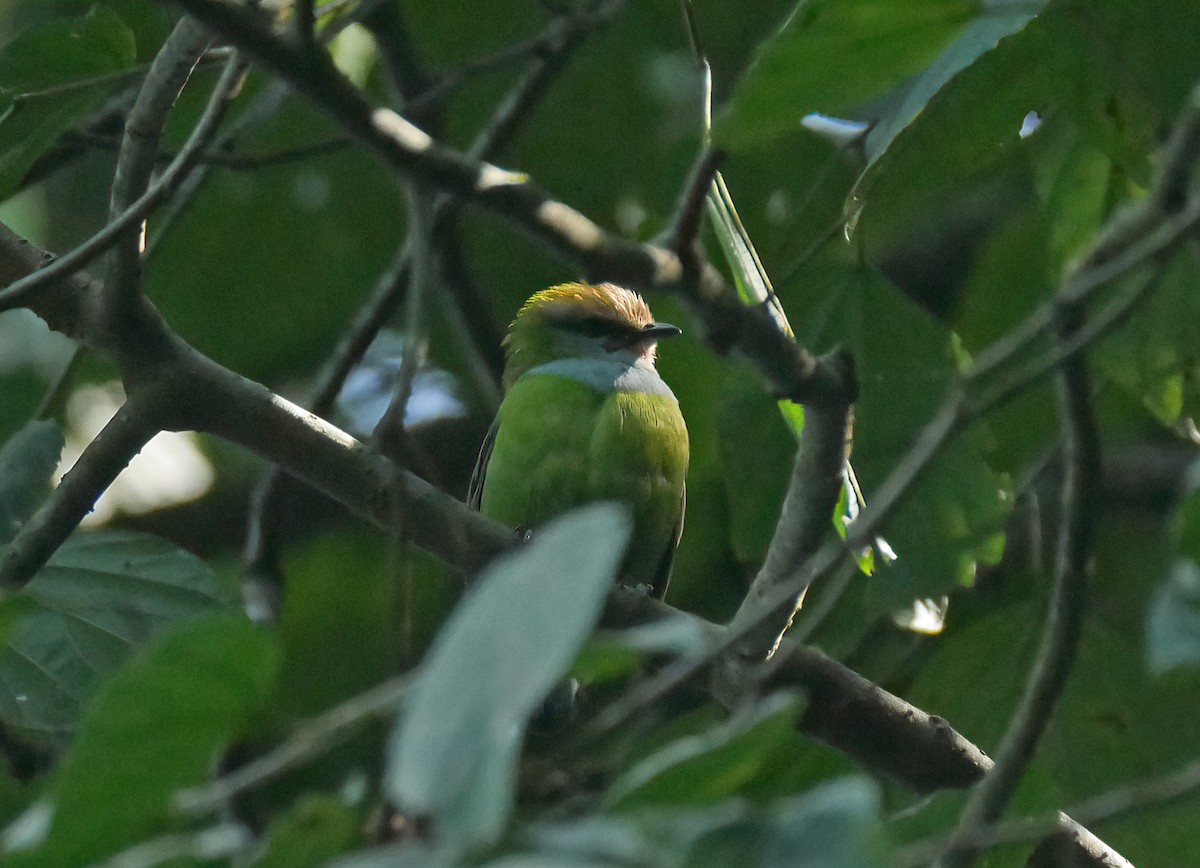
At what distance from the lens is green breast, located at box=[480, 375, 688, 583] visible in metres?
4.39

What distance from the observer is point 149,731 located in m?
1.22

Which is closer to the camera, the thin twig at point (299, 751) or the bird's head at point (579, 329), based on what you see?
the thin twig at point (299, 751)

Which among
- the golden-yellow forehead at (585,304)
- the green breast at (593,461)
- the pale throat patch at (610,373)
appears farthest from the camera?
the golden-yellow forehead at (585,304)

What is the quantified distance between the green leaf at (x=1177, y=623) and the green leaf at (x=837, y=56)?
0.69 meters

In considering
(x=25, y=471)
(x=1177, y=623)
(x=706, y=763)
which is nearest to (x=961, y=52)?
(x=1177, y=623)

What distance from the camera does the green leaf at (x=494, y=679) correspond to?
1.03 meters

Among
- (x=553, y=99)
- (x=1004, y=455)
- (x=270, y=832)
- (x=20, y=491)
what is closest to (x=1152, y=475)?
(x=1004, y=455)

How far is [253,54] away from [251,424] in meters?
1.08

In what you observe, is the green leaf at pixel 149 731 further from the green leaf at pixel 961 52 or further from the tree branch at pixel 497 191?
the green leaf at pixel 961 52

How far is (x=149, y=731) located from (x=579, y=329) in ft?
13.1

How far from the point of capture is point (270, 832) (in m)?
1.31

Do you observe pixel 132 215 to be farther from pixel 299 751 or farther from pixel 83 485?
pixel 299 751

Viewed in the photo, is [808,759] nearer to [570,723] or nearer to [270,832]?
[270,832]

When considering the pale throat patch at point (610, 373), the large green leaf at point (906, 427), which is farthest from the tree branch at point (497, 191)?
the pale throat patch at point (610, 373)
